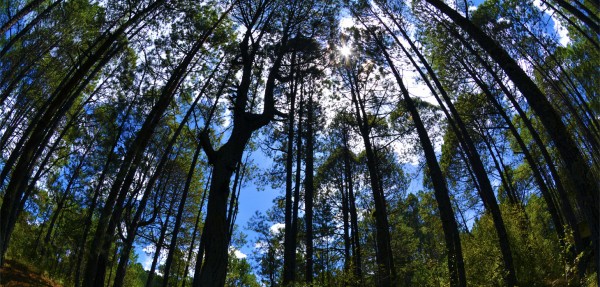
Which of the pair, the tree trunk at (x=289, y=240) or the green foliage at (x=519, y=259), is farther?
the tree trunk at (x=289, y=240)

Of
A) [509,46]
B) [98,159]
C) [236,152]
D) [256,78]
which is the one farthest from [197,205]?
[509,46]

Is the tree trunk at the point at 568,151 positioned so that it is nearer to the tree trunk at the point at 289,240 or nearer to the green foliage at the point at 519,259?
the green foliage at the point at 519,259

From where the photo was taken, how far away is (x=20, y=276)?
10.8 meters

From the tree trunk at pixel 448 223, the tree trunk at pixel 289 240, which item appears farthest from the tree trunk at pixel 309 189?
the tree trunk at pixel 448 223

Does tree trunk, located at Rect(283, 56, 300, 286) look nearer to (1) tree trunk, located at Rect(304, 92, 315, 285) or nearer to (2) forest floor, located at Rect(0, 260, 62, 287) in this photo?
(1) tree trunk, located at Rect(304, 92, 315, 285)

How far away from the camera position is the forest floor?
9483 millimetres

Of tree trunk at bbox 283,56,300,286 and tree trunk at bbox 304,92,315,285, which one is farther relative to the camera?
tree trunk at bbox 304,92,315,285

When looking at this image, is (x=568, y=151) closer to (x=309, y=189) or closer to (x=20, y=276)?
(x=309, y=189)

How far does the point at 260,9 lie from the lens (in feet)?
34.4

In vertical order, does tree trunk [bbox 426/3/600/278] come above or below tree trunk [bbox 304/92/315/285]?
below

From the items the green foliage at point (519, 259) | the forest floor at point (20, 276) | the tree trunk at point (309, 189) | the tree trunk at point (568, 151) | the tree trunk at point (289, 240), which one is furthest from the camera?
the tree trunk at point (309, 189)

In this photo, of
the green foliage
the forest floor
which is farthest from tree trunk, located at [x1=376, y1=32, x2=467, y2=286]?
the forest floor

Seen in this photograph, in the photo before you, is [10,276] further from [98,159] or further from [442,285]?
[442,285]

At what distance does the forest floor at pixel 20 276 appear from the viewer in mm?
9483
